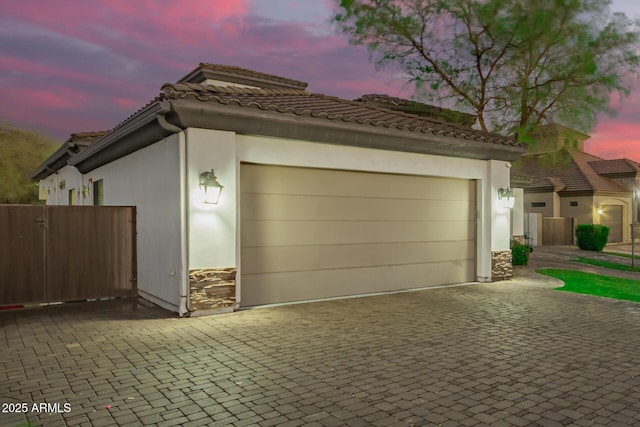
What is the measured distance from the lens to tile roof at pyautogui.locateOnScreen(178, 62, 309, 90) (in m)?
14.2

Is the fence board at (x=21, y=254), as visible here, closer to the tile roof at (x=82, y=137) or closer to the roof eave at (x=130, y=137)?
the roof eave at (x=130, y=137)

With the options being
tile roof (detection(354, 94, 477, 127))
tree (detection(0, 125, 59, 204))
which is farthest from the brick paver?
tree (detection(0, 125, 59, 204))

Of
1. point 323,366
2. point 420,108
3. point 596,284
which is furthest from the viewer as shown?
point 420,108

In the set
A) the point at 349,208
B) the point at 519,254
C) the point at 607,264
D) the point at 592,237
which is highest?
the point at 349,208

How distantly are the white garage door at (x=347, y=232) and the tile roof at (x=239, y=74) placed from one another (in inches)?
283

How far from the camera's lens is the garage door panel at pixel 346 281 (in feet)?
27.2

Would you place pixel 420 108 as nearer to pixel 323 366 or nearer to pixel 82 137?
pixel 82 137

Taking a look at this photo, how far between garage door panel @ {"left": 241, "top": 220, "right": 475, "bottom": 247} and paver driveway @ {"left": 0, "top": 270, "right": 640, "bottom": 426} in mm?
1362

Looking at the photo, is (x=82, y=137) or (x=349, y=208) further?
(x=82, y=137)

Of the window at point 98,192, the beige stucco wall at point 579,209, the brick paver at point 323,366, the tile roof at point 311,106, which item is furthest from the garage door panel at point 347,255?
the beige stucco wall at point 579,209

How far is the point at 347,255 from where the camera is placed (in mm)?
9398

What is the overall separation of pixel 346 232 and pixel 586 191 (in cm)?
2288

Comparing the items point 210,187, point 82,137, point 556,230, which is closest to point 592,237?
point 556,230

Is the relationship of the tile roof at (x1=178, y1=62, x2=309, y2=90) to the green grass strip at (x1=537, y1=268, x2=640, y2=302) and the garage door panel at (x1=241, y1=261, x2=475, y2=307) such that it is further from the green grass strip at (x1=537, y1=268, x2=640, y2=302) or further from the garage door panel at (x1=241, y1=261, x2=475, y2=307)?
the green grass strip at (x1=537, y1=268, x2=640, y2=302)
